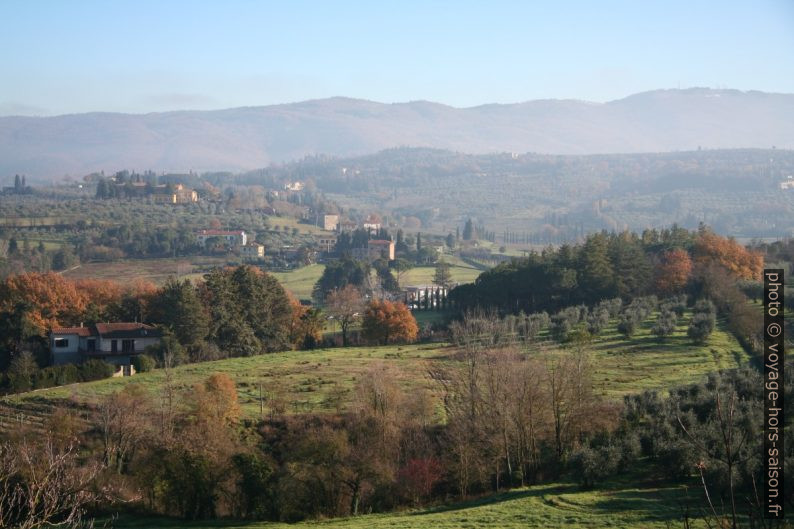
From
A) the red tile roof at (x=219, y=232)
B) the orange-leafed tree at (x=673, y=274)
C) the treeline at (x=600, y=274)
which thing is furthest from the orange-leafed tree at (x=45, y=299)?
the red tile roof at (x=219, y=232)

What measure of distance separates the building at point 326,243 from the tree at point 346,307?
130 feet

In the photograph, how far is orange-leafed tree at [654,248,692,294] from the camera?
54094 millimetres

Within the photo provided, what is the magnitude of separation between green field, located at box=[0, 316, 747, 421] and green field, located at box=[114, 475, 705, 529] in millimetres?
9099

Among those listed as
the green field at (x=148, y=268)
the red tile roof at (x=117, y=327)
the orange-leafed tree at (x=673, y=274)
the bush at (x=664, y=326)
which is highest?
the orange-leafed tree at (x=673, y=274)

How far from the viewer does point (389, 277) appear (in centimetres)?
8056

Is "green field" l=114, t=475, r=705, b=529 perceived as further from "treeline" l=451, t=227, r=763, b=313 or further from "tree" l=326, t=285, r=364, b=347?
"treeline" l=451, t=227, r=763, b=313

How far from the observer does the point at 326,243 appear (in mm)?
112688

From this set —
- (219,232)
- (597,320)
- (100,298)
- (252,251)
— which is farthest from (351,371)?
(219,232)

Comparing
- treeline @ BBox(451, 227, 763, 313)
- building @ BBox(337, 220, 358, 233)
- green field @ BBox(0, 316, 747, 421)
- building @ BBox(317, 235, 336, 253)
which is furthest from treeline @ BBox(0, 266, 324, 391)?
building @ BBox(337, 220, 358, 233)

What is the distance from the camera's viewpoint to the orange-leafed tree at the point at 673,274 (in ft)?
177

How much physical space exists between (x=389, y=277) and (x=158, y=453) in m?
55.2

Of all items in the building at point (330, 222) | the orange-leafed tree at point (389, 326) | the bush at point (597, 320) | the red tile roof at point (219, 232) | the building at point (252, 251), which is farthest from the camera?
the building at point (330, 222)

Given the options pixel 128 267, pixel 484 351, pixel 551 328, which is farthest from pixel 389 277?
pixel 484 351

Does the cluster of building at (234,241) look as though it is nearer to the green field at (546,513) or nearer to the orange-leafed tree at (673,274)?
the orange-leafed tree at (673,274)
